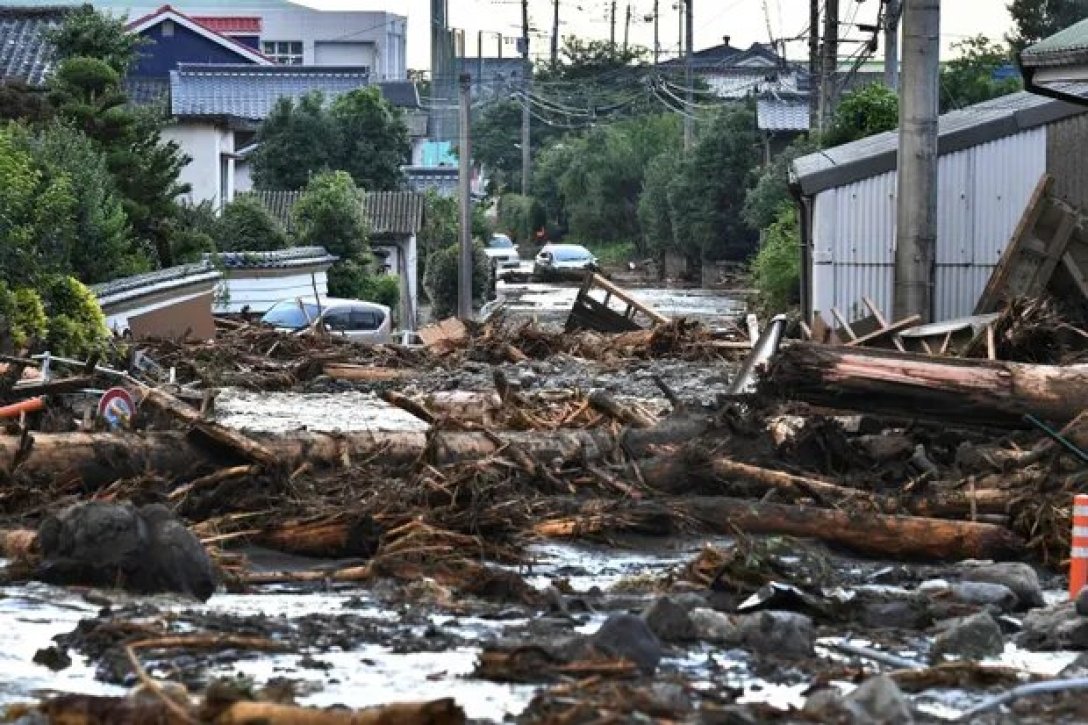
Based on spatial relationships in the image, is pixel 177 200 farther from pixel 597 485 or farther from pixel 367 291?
pixel 597 485

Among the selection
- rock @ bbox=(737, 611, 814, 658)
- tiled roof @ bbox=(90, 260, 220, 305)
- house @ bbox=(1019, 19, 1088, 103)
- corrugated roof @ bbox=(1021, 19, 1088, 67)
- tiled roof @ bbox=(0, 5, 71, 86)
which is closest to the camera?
rock @ bbox=(737, 611, 814, 658)

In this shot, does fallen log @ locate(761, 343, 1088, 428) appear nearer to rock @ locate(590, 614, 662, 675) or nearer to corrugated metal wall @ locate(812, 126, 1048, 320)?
rock @ locate(590, 614, 662, 675)

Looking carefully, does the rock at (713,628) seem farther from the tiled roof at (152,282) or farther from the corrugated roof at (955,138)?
the tiled roof at (152,282)

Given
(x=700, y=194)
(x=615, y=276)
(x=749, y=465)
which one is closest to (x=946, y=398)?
(x=749, y=465)

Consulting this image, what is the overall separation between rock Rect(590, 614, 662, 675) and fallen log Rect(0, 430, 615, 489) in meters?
5.09

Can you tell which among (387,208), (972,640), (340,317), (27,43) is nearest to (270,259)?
(340,317)

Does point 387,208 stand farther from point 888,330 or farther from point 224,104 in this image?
point 888,330

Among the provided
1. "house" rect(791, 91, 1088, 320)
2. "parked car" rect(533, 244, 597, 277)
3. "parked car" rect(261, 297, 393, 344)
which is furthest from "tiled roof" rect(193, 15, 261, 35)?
"house" rect(791, 91, 1088, 320)

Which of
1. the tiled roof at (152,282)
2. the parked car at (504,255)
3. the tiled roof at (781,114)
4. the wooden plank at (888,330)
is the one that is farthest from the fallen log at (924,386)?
the parked car at (504,255)

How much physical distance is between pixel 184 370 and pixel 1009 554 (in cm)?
1457

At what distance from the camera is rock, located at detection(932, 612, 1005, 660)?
1016cm

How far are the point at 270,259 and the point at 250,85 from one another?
93.9 ft

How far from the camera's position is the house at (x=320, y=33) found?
110750 millimetres

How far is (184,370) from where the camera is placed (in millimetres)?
26047
